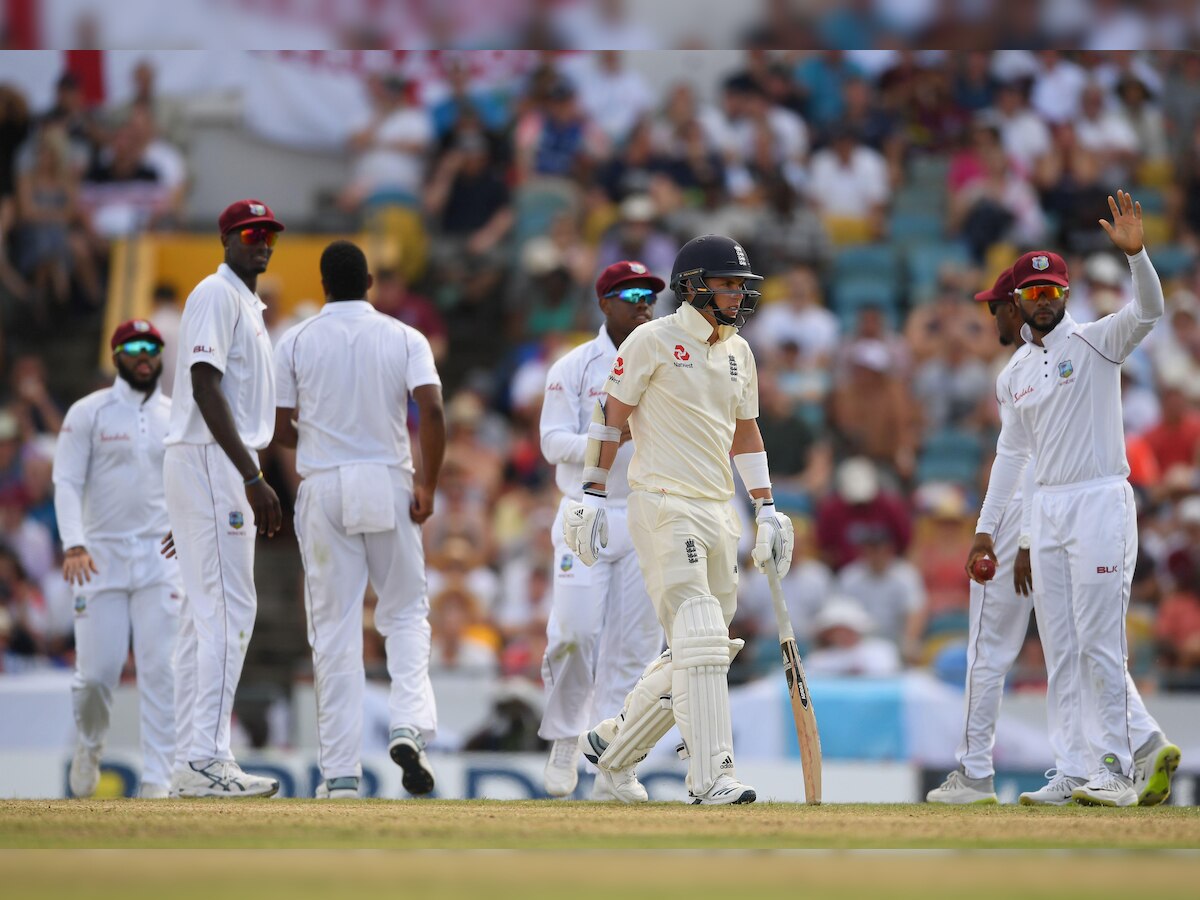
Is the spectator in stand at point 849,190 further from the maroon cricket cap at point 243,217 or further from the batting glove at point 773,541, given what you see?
the batting glove at point 773,541

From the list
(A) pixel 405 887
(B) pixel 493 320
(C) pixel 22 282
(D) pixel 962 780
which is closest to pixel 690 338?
(D) pixel 962 780

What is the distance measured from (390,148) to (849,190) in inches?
187

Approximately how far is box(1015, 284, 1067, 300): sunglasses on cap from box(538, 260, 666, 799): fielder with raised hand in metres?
1.88

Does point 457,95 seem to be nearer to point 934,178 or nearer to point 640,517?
point 934,178

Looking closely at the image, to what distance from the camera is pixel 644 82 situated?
2025 cm

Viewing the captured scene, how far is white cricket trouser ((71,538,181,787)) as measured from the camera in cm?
1014

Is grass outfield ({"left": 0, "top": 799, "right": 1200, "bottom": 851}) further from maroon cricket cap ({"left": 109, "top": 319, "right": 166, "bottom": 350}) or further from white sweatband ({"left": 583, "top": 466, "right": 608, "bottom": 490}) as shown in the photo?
maroon cricket cap ({"left": 109, "top": 319, "right": 166, "bottom": 350})

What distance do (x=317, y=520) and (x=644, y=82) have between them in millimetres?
12109

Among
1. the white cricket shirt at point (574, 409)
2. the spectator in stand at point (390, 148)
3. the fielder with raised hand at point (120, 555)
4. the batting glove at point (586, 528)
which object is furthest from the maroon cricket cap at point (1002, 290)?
the spectator in stand at point (390, 148)

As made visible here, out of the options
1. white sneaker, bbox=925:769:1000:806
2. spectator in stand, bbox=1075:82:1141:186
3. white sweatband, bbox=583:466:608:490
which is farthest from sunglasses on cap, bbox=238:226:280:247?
spectator in stand, bbox=1075:82:1141:186

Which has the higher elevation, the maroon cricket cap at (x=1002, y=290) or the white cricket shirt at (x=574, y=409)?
the maroon cricket cap at (x=1002, y=290)

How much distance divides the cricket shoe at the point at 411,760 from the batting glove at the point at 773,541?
1.83m

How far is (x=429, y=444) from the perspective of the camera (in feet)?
29.9

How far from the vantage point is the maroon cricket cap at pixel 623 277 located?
9.78 metres
